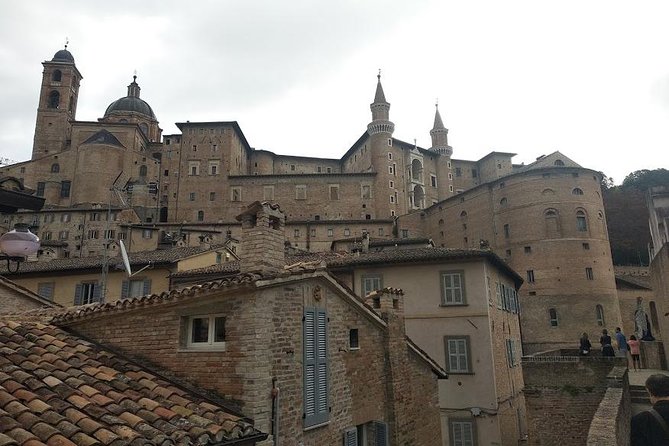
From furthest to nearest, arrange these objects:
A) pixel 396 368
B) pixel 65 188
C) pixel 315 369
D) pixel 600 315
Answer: pixel 65 188 < pixel 600 315 < pixel 396 368 < pixel 315 369

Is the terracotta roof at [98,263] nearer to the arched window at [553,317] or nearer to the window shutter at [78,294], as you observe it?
the window shutter at [78,294]

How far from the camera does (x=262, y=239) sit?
8.47 m

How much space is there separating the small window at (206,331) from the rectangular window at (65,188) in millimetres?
76056

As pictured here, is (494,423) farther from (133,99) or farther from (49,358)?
(133,99)

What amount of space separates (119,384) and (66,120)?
296ft

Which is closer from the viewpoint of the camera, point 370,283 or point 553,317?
point 370,283

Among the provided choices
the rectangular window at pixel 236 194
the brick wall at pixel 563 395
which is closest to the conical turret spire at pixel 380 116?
the rectangular window at pixel 236 194

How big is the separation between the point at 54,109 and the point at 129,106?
1219 cm

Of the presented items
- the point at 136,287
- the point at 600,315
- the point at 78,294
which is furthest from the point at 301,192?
the point at 78,294

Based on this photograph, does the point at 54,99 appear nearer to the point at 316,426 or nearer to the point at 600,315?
the point at 600,315

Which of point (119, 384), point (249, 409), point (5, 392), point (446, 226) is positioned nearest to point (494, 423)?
point (249, 409)

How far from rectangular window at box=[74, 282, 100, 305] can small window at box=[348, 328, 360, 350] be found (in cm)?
1746

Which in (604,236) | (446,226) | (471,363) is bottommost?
(471,363)

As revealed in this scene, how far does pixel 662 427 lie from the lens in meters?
4.73
